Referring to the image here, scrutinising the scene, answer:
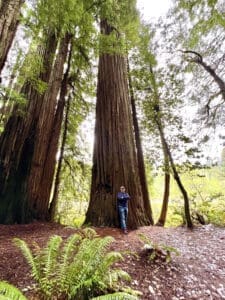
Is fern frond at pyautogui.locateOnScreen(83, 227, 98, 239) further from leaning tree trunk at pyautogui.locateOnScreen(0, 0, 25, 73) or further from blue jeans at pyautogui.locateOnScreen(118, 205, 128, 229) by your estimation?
leaning tree trunk at pyautogui.locateOnScreen(0, 0, 25, 73)

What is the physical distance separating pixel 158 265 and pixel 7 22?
10.5 ft

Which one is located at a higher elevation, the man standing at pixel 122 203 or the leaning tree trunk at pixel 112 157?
the leaning tree trunk at pixel 112 157

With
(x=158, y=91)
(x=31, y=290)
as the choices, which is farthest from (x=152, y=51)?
(x=31, y=290)

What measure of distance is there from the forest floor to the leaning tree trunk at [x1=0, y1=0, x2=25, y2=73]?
6.98ft

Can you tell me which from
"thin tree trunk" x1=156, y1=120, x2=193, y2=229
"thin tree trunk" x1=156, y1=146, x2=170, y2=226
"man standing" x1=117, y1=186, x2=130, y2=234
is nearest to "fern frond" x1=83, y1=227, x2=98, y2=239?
"man standing" x1=117, y1=186, x2=130, y2=234

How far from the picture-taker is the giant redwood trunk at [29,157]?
5699mm

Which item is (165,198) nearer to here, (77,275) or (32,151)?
(32,151)

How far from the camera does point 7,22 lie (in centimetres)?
202

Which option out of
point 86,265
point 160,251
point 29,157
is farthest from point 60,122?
point 86,265

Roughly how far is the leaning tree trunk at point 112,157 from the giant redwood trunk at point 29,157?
47.8 inches

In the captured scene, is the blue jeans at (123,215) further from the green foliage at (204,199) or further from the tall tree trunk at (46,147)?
the green foliage at (204,199)

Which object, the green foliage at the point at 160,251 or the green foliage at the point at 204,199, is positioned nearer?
the green foliage at the point at 160,251

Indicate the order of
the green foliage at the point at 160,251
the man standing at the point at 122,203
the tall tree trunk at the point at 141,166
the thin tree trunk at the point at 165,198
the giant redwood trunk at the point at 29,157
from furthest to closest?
the thin tree trunk at the point at 165,198
the tall tree trunk at the point at 141,166
the giant redwood trunk at the point at 29,157
the man standing at the point at 122,203
the green foliage at the point at 160,251

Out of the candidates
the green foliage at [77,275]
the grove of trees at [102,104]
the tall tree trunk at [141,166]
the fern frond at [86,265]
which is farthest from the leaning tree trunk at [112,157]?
the green foliage at [77,275]
